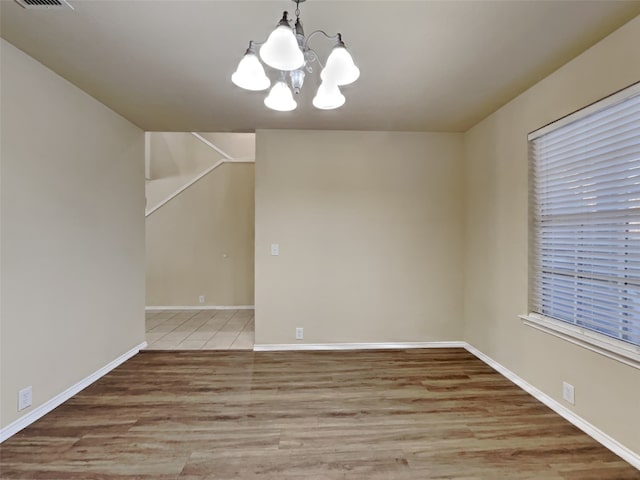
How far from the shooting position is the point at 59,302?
213 centimetres

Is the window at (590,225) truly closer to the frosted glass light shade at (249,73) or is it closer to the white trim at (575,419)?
the white trim at (575,419)

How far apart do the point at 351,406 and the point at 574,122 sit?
8.48 ft

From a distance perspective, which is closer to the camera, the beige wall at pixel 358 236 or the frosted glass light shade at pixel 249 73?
the frosted glass light shade at pixel 249 73

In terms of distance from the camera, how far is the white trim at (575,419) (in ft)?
5.23

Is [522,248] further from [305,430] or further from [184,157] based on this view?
[184,157]

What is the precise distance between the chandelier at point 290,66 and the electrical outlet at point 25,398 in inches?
95.6

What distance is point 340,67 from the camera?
130 centimetres

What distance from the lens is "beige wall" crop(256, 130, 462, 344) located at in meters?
3.17

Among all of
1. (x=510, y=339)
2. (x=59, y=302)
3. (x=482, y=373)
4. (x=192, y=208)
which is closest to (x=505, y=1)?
(x=510, y=339)

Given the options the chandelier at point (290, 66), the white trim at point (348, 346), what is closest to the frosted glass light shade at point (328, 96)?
→ the chandelier at point (290, 66)

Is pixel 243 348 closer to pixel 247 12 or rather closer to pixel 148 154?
pixel 247 12

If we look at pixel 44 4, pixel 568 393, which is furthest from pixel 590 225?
pixel 44 4

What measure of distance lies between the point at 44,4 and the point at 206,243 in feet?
12.7

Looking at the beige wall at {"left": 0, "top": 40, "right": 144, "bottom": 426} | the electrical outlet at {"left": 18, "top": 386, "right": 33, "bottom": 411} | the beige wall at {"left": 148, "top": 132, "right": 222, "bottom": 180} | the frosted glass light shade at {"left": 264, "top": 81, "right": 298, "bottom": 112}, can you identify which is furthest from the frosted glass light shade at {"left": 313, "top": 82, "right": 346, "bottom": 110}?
the beige wall at {"left": 148, "top": 132, "right": 222, "bottom": 180}
